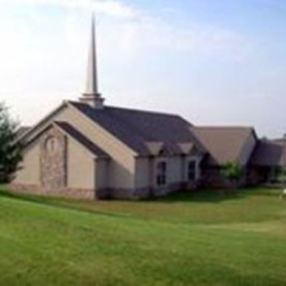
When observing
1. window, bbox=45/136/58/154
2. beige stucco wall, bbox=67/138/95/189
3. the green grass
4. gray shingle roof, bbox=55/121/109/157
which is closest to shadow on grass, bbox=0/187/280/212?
beige stucco wall, bbox=67/138/95/189

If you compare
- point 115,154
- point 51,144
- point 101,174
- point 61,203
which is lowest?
point 61,203

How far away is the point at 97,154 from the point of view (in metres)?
44.0

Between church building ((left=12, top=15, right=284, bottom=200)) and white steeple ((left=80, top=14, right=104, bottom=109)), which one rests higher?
white steeple ((left=80, top=14, right=104, bottom=109))

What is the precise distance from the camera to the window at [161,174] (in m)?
47.9

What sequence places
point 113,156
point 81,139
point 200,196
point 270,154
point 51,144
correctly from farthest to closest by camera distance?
point 270,154
point 200,196
point 51,144
point 113,156
point 81,139

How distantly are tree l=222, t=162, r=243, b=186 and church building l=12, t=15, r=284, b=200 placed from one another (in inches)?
133

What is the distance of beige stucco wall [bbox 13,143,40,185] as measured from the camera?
46406 millimetres

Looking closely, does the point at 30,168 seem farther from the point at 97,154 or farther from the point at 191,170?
the point at 191,170

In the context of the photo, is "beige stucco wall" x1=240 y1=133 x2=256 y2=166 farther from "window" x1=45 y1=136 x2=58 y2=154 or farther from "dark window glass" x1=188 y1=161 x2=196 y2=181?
"window" x1=45 y1=136 x2=58 y2=154

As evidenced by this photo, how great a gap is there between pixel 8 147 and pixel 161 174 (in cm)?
1296

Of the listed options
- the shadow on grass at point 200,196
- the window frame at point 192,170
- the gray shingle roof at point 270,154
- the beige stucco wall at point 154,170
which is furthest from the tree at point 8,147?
the gray shingle roof at point 270,154

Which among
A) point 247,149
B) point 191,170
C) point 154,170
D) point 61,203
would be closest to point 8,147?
point 61,203

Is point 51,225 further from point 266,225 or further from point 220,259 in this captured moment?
point 266,225

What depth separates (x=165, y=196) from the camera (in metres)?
47.8
